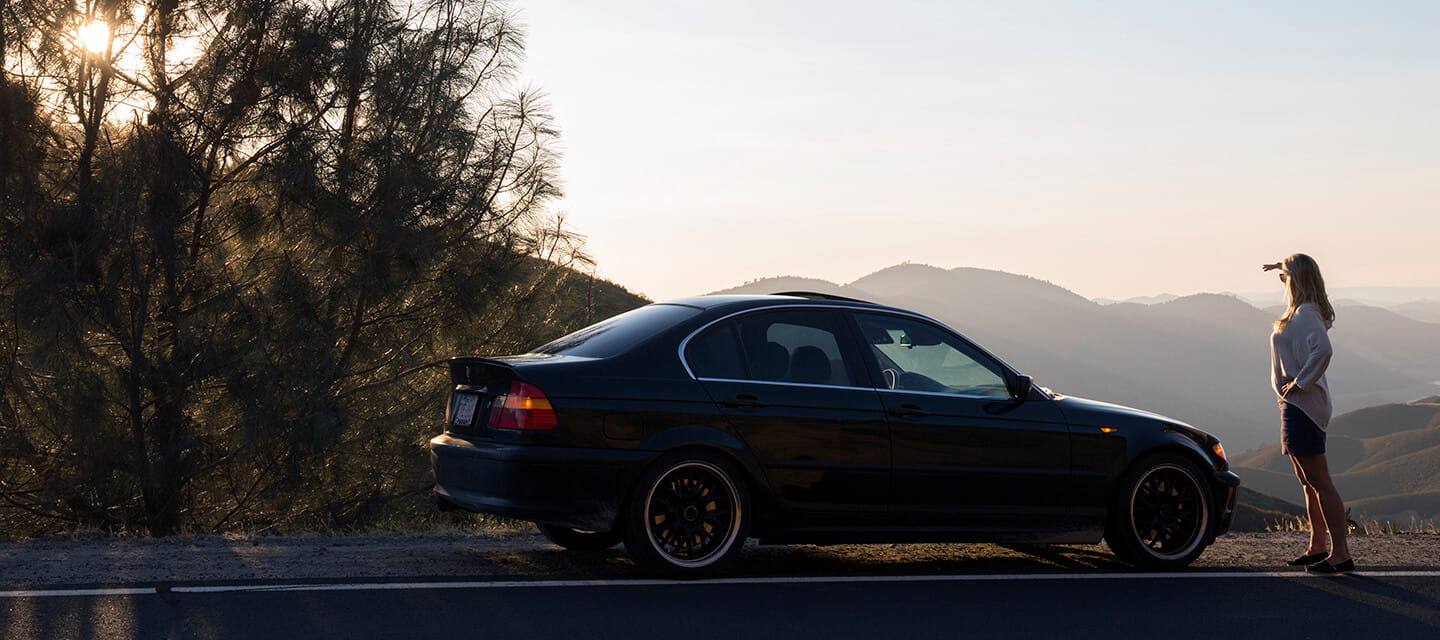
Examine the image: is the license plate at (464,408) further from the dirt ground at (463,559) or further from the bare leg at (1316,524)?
the bare leg at (1316,524)

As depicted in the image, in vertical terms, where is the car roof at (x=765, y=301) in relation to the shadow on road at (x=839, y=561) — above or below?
above

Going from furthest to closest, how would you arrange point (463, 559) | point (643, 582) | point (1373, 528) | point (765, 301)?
point (1373, 528), point (765, 301), point (463, 559), point (643, 582)

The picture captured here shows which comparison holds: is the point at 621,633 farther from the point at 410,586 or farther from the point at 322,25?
the point at 322,25

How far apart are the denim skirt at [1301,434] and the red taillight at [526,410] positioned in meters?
4.60

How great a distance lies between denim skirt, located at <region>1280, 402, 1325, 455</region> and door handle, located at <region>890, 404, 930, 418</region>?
7.89ft

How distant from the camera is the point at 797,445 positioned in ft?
23.3

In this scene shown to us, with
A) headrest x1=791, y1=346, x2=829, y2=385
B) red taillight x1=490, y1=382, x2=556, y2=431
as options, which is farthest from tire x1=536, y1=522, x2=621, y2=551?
headrest x1=791, y1=346, x2=829, y2=385

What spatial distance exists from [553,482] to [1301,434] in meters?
4.70

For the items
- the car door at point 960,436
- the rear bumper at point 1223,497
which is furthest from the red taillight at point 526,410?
the rear bumper at point 1223,497

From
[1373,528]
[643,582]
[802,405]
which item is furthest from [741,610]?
[1373,528]

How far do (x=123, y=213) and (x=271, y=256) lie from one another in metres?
1.39

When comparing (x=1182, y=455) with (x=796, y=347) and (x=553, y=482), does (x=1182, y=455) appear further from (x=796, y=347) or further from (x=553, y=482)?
(x=553, y=482)

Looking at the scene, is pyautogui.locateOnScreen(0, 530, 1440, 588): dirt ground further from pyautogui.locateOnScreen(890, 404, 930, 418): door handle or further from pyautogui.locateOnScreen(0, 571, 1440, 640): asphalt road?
pyautogui.locateOnScreen(890, 404, 930, 418): door handle

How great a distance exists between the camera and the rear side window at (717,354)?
23.1ft
